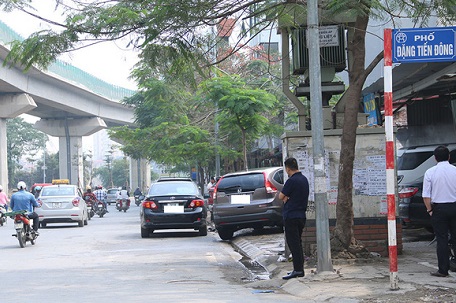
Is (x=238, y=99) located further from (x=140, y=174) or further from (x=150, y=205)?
(x=140, y=174)

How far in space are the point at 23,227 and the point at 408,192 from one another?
9.14 m

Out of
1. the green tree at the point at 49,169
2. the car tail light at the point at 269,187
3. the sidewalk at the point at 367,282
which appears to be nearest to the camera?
the sidewalk at the point at 367,282

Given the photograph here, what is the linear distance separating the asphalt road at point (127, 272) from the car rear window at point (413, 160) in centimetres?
412

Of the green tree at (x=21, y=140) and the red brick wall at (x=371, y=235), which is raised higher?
the green tree at (x=21, y=140)

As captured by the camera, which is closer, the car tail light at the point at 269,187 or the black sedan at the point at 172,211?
the car tail light at the point at 269,187

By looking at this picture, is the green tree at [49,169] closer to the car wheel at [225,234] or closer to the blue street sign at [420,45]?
the car wheel at [225,234]

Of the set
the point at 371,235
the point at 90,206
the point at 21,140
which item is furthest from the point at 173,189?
the point at 21,140

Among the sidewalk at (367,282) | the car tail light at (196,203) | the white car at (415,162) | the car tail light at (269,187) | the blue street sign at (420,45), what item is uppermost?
the blue street sign at (420,45)

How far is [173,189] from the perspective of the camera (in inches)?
833

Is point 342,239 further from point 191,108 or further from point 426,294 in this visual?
point 191,108

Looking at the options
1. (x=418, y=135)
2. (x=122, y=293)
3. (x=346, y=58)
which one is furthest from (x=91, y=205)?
(x=122, y=293)

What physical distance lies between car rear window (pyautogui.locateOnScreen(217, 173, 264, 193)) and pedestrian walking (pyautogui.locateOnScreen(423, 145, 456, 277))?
8.41 m

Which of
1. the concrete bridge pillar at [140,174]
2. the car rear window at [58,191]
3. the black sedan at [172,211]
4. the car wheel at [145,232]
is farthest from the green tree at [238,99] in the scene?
the concrete bridge pillar at [140,174]

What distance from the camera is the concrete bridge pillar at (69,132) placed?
6625 cm
